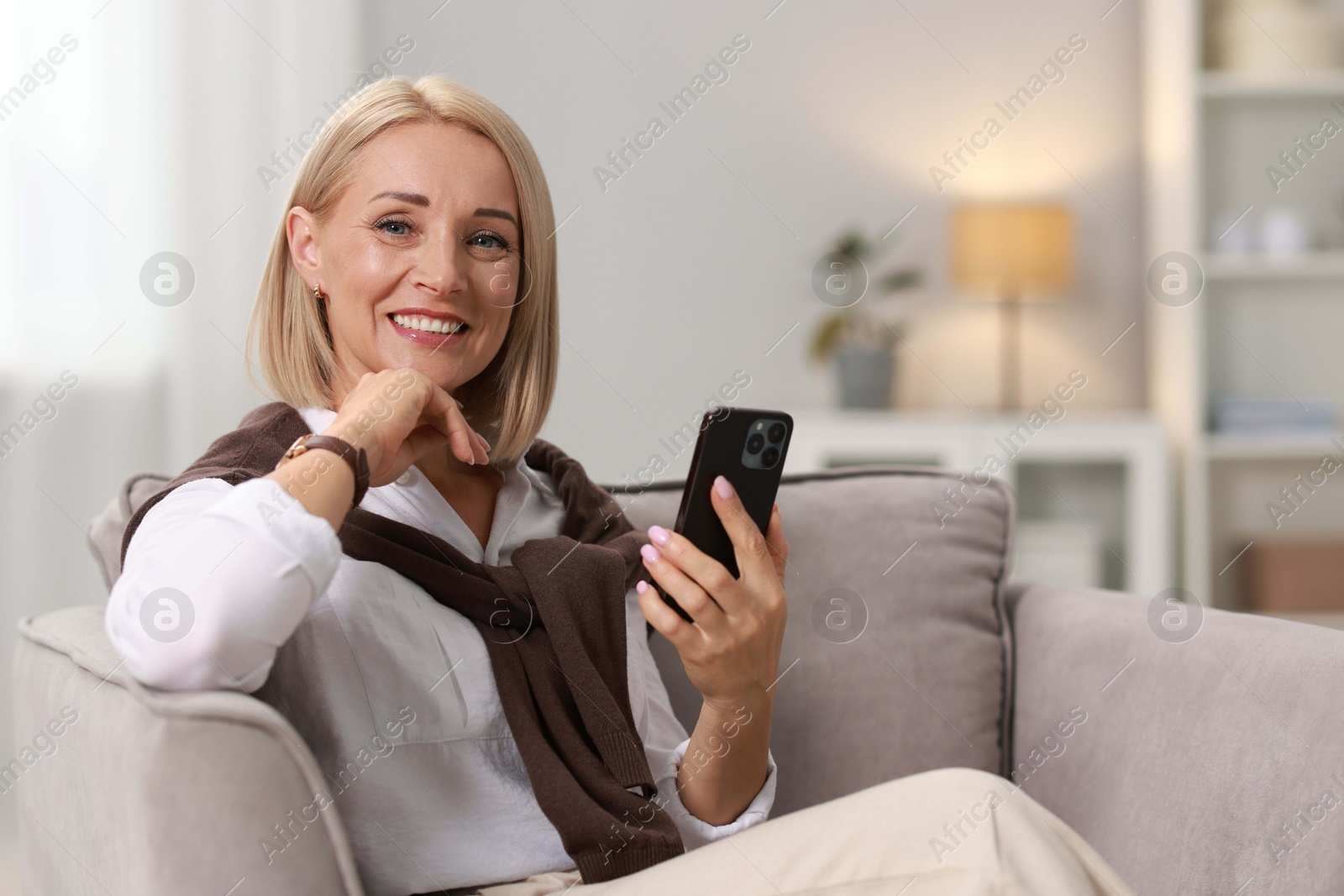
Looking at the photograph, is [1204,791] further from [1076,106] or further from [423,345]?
[1076,106]

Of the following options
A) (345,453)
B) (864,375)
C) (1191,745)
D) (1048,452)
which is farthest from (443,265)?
(1048,452)

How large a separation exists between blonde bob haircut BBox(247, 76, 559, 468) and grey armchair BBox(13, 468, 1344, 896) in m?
0.22

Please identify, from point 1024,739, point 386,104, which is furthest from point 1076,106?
point 386,104

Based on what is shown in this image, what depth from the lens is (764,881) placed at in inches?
28.3

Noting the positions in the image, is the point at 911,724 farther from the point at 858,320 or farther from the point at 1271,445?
the point at 1271,445

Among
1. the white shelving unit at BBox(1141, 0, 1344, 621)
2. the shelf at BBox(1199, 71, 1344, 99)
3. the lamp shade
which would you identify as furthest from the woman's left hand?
the shelf at BBox(1199, 71, 1344, 99)

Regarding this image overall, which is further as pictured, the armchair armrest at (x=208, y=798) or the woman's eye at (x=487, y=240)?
the woman's eye at (x=487, y=240)

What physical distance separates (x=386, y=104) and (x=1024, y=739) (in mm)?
964

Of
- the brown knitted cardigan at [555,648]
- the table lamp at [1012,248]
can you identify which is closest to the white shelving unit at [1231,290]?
the table lamp at [1012,248]

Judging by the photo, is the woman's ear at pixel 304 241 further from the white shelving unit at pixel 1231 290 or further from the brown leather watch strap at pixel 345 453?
the white shelving unit at pixel 1231 290

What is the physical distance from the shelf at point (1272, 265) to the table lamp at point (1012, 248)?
1.28 feet

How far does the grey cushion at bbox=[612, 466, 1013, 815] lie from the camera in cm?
117

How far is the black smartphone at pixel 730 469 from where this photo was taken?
90 cm

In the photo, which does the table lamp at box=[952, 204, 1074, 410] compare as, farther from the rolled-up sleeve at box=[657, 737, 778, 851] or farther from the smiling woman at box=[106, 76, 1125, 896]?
the rolled-up sleeve at box=[657, 737, 778, 851]
